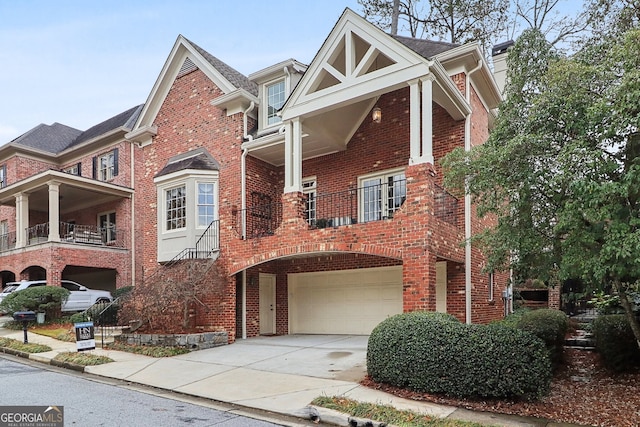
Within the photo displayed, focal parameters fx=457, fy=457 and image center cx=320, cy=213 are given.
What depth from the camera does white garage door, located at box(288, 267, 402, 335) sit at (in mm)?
13758

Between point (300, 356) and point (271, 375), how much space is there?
5.99 ft

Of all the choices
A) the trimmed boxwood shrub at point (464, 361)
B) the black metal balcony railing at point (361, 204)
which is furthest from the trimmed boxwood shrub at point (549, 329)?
the black metal balcony railing at point (361, 204)

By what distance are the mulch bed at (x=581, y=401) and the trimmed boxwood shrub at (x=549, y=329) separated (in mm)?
704

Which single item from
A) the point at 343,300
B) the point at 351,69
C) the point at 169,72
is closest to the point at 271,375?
the point at 343,300

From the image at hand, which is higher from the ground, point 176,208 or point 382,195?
point 382,195

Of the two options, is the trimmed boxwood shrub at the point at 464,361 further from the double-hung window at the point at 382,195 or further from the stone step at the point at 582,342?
the double-hung window at the point at 382,195

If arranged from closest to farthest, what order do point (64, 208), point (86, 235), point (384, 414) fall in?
1. point (384, 414)
2. point (86, 235)
3. point (64, 208)

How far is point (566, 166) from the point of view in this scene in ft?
20.3

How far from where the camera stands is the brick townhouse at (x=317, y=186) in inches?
422

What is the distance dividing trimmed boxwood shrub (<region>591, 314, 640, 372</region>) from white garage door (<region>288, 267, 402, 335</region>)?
5.58 metres

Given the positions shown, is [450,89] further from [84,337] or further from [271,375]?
[84,337]

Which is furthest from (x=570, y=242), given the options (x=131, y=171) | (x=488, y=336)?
(x=131, y=171)

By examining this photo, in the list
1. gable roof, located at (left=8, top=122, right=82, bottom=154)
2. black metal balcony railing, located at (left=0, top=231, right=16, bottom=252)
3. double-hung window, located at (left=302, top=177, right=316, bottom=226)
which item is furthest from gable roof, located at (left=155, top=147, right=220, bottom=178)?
gable roof, located at (left=8, top=122, right=82, bottom=154)

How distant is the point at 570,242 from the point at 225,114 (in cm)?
1219
